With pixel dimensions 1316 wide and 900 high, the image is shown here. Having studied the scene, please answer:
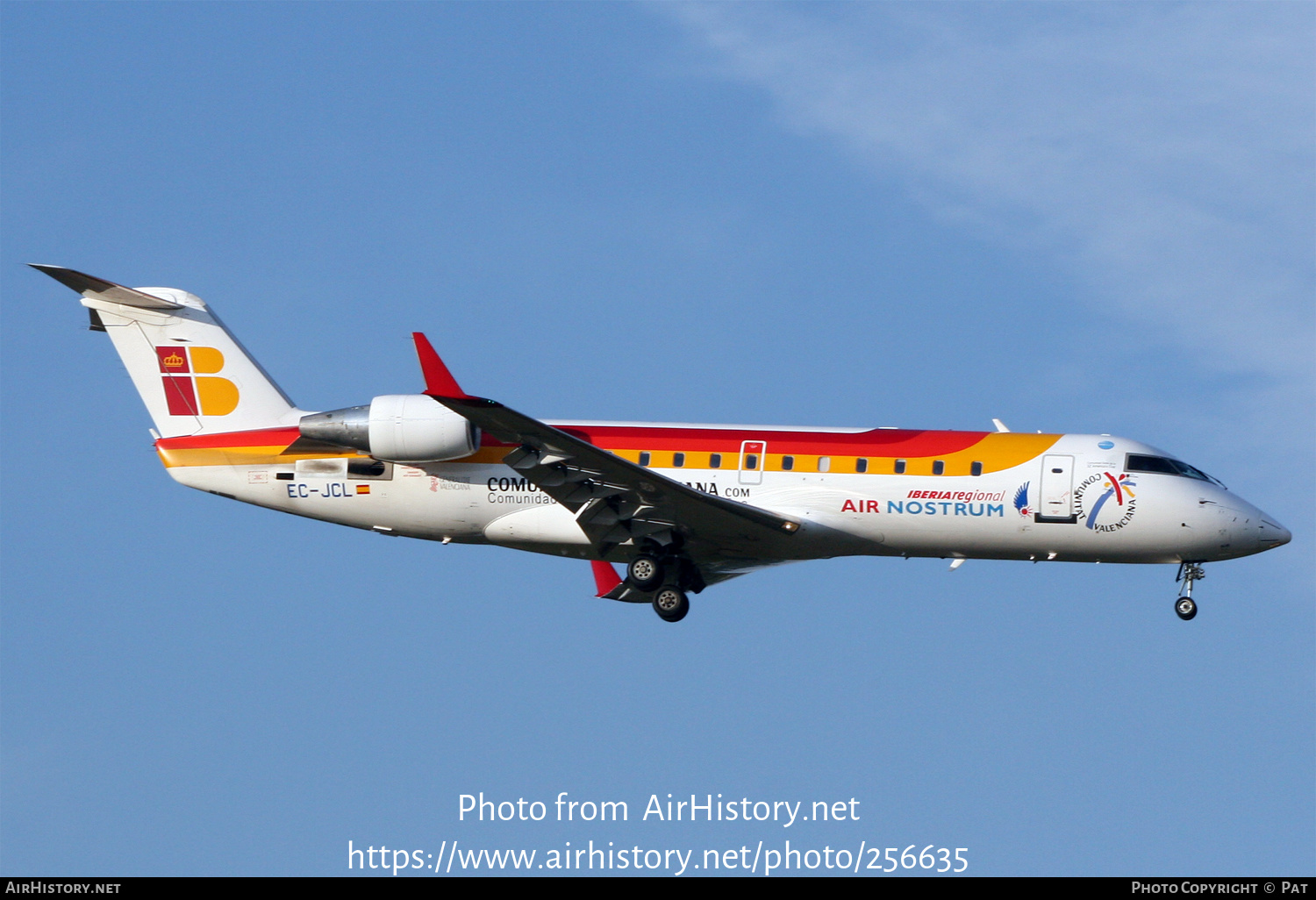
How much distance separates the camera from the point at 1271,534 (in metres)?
29.2

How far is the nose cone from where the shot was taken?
29203 millimetres

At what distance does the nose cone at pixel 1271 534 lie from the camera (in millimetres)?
29203

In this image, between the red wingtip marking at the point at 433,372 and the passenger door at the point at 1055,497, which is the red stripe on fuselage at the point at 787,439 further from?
the red wingtip marking at the point at 433,372

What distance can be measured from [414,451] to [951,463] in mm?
9738

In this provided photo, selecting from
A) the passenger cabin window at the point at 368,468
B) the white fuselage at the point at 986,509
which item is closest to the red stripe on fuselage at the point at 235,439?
the passenger cabin window at the point at 368,468

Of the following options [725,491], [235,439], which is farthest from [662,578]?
[235,439]

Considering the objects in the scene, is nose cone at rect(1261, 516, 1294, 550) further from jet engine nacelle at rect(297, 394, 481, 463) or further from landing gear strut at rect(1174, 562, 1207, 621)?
jet engine nacelle at rect(297, 394, 481, 463)

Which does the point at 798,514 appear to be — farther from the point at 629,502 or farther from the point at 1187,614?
the point at 1187,614

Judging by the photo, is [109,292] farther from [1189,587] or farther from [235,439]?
[1189,587]

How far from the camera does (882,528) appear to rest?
2909 centimetres

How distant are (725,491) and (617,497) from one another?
2099 mm

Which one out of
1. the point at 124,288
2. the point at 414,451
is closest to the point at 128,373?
the point at 124,288

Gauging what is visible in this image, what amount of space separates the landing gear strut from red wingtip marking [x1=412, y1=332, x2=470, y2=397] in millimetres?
13539

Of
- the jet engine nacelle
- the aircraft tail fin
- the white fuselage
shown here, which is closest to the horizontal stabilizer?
the aircraft tail fin
